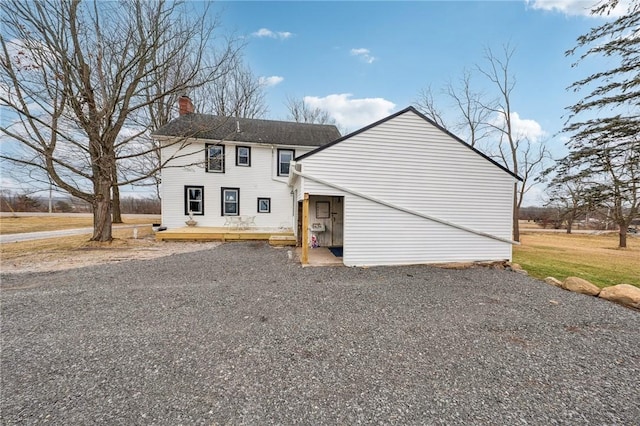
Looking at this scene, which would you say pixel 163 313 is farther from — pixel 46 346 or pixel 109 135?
pixel 109 135

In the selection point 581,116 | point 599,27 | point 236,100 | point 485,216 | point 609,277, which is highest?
point 236,100

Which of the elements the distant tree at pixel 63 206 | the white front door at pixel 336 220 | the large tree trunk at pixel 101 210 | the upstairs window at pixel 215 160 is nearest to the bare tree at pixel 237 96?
the upstairs window at pixel 215 160

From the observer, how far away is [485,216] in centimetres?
829

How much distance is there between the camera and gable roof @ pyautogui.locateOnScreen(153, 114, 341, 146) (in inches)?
562

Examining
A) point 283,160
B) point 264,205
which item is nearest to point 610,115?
point 283,160

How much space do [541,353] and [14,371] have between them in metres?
6.52

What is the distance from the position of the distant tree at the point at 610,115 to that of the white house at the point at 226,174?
450 inches

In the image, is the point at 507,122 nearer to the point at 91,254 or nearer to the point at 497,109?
the point at 497,109

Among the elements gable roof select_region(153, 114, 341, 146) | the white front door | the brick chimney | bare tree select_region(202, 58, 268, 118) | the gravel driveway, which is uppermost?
bare tree select_region(202, 58, 268, 118)

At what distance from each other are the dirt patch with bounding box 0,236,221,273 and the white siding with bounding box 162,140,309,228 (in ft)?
9.38

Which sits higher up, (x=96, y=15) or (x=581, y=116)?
(x=96, y=15)

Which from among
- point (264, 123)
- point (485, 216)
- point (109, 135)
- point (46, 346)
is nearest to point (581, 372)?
point (485, 216)

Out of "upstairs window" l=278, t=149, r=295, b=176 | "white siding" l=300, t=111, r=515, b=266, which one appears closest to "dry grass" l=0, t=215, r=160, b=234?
"upstairs window" l=278, t=149, r=295, b=176

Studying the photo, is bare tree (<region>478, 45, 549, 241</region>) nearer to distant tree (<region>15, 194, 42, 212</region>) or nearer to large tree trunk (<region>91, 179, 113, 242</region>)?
large tree trunk (<region>91, 179, 113, 242</region>)
